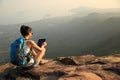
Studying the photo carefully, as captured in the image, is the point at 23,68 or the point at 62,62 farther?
the point at 62,62

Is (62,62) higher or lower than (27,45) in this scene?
lower

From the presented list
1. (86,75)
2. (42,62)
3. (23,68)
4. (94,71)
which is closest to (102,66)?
(94,71)

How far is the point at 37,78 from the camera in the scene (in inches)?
559

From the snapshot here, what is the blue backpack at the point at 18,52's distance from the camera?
1308cm

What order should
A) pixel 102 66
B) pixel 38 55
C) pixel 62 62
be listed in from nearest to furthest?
pixel 38 55 < pixel 102 66 < pixel 62 62

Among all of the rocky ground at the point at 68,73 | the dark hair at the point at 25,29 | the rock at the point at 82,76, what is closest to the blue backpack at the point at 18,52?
the dark hair at the point at 25,29

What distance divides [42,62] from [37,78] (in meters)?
2.22

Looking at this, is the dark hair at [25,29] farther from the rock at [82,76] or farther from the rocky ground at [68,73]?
the rock at [82,76]

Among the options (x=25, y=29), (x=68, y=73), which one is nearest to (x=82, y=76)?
(x=68, y=73)

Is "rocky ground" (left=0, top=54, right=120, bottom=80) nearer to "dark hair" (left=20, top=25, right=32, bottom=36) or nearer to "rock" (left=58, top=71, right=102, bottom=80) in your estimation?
"rock" (left=58, top=71, right=102, bottom=80)

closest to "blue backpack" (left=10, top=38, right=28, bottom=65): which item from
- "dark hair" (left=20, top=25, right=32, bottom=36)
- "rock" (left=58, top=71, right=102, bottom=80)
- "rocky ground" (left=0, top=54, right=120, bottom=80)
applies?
"dark hair" (left=20, top=25, right=32, bottom=36)

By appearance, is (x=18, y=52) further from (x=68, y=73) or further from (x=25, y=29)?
(x=68, y=73)

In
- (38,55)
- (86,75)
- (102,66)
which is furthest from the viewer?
(102,66)

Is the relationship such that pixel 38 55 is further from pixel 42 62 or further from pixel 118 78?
pixel 118 78
